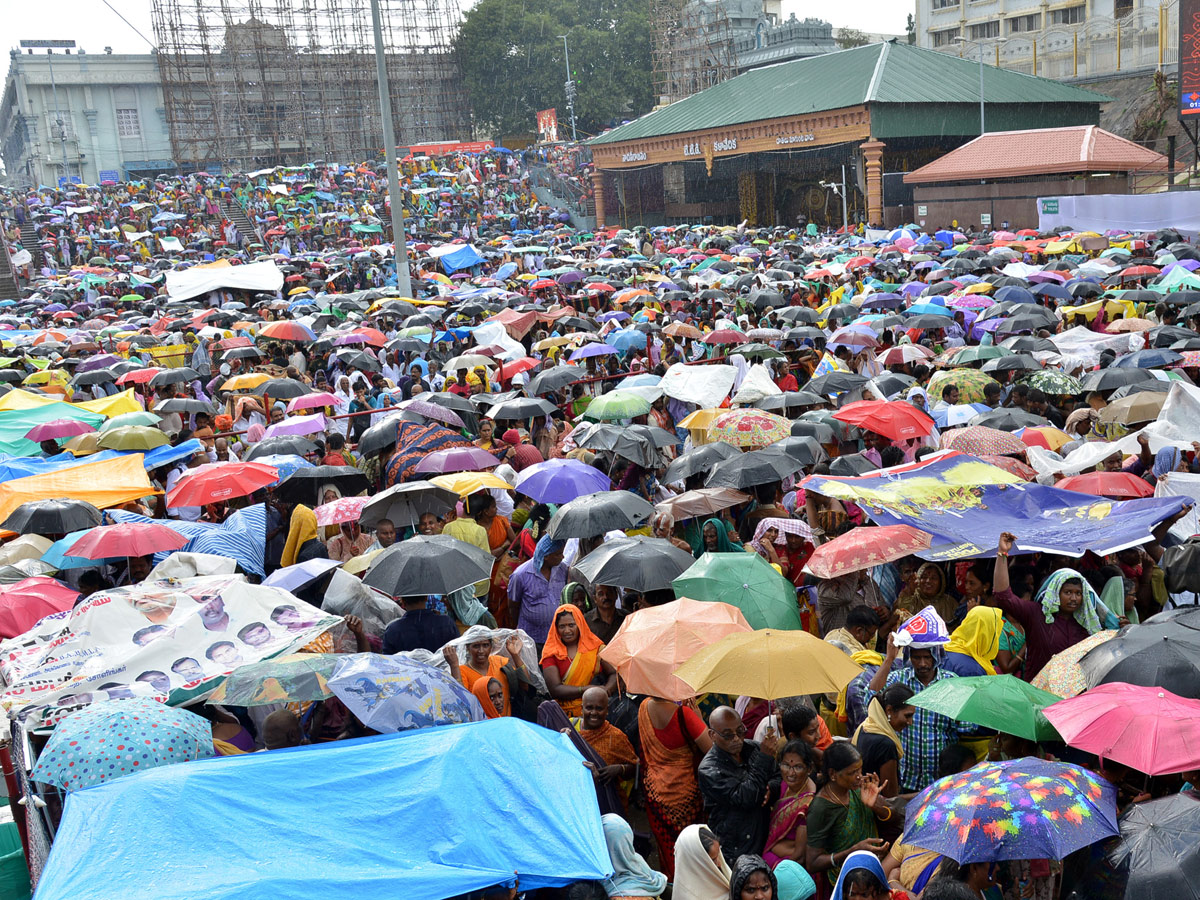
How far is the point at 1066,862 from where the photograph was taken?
417cm

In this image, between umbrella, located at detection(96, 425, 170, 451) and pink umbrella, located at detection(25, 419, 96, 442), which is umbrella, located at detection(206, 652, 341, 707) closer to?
umbrella, located at detection(96, 425, 170, 451)

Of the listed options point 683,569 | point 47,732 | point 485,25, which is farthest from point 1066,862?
point 485,25

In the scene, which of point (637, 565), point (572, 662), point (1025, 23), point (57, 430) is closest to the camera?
point (572, 662)

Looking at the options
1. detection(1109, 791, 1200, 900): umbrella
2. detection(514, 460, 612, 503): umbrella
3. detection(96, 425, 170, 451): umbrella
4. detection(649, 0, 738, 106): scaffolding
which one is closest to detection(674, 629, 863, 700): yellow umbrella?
detection(1109, 791, 1200, 900): umbrella

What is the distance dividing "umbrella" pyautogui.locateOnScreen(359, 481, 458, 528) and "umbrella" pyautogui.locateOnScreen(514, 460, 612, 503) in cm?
57

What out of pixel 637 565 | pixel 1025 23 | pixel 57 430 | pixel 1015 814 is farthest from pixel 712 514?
pixel 1025 23

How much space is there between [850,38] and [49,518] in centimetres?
7429

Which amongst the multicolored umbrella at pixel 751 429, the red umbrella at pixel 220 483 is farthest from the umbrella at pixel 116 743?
the multicolored umbrella at pixel 751 429

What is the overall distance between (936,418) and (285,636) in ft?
20.7

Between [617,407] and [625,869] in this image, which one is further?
[617,407]

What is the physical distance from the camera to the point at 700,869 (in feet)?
14.1

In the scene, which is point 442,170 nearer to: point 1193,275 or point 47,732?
point 1193,275

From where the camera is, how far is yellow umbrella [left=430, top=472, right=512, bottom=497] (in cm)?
858

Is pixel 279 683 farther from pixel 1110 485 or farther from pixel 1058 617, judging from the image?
pixel 1110 485
